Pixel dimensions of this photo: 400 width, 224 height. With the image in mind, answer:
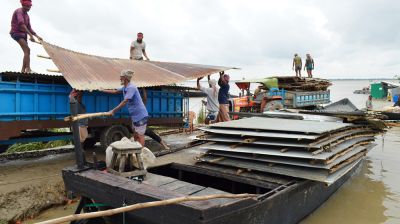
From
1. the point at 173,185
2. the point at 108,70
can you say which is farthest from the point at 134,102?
the point at 173,185

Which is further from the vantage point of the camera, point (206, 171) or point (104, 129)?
point (104, 129)

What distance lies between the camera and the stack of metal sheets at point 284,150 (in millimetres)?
3975

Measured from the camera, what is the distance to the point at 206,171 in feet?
14.9

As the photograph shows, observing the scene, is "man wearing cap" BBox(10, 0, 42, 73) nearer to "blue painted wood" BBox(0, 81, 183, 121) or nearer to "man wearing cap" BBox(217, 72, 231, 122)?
"blue painted wood" BBox(0, 81, 183, 121)

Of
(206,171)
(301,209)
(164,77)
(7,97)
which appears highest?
(164,77)

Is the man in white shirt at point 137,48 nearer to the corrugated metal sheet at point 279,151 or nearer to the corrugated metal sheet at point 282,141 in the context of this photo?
the corrugated metal sheet at point 282,141

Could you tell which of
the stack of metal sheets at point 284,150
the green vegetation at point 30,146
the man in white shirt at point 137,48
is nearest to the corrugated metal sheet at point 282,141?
the stack of metal sheets at point 284,150

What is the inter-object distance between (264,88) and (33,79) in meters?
10.2

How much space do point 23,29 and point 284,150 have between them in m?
5.63

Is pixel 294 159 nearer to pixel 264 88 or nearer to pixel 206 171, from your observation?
pixel 206 171

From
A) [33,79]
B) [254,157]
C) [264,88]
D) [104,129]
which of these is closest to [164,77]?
[104,129]

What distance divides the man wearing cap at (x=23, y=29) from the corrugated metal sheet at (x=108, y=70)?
553 millimetres

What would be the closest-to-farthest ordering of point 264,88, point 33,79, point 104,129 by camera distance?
point 33,79 < point 104,129 < point 264,88

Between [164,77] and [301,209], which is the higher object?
[164,77]
